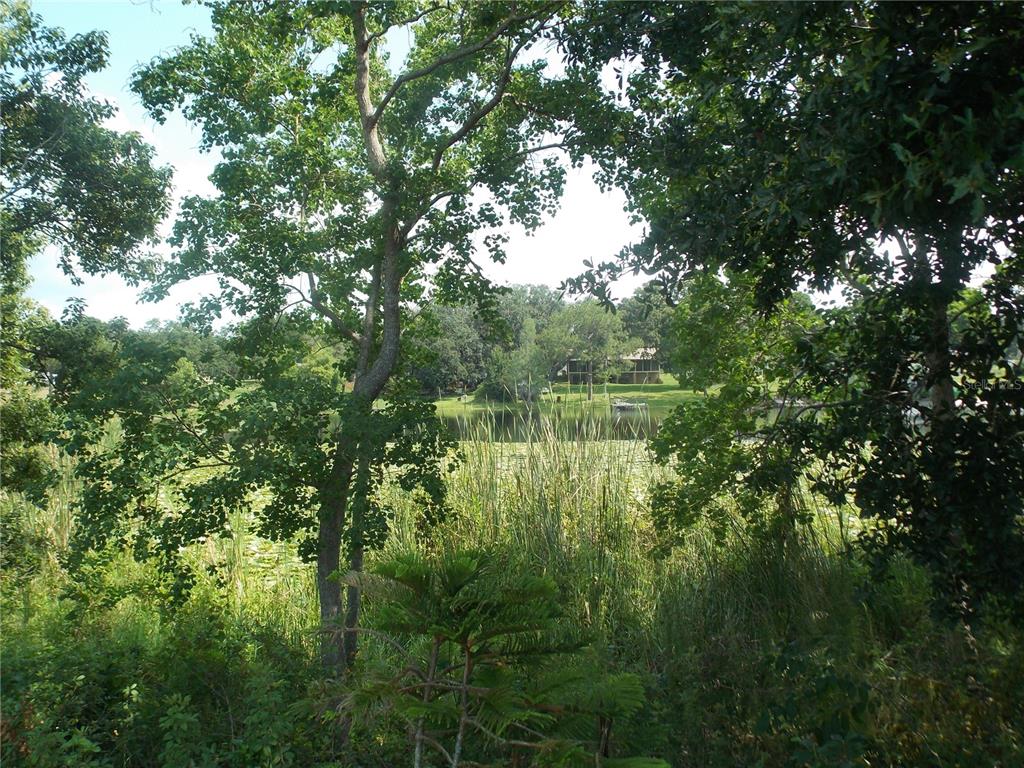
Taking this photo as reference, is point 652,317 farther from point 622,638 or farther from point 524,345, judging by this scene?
point 622,638

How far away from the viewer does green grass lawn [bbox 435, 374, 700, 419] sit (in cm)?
645

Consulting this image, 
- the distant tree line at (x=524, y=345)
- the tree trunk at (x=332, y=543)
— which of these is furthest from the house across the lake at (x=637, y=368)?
the tree trunk at (x=332, y=543)

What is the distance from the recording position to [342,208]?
4.81 m

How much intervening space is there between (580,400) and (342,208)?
2593mm

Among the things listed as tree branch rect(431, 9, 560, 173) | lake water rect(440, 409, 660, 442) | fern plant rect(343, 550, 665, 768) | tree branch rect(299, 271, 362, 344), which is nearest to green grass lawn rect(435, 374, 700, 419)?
lake water rect(440, 409, 660, 442)

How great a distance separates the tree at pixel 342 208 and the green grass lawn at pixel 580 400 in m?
1.50

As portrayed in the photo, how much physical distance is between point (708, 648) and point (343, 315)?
274 centimetres

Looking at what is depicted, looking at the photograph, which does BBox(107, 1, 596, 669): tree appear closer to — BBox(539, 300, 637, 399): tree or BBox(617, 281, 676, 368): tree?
BBox(617, 281, 676, 368): tree

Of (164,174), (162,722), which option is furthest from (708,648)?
(164,174)

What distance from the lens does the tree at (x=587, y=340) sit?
7.82 metres

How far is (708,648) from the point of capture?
11.5 ft

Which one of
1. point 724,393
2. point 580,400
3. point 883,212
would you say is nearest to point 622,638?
point 724,393

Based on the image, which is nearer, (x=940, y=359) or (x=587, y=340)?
(x=940, y=359)

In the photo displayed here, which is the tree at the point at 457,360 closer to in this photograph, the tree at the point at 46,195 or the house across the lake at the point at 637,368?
the house across the lake at the point at 637,368
